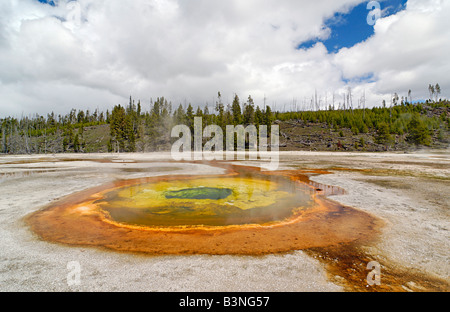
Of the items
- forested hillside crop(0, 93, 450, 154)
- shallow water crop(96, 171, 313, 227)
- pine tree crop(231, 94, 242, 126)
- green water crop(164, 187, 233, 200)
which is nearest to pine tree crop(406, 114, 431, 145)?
forested hillside crop(0, 93, 450, 154)

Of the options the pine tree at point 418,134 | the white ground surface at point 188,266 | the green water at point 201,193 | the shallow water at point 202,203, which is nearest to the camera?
the white ground surface at point 188,266

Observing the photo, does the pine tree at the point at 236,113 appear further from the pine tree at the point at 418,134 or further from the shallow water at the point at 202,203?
the shallow water at the point at 202,203

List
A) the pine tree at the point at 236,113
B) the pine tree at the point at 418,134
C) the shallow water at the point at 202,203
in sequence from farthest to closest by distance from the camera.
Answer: the pine tree at the point at 236,113
the pine tree at the point at 418,134
the shallow water at the point at 202,203

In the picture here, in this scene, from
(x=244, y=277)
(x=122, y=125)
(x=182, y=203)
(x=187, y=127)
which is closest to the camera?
(x=244, y=277)

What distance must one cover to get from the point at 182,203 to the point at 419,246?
26.1 ft

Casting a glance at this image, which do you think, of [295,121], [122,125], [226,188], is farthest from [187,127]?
[226,188]

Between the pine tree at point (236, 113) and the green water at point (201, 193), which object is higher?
the pine tree at point (236, 113)

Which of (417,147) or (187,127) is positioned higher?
(187,127)

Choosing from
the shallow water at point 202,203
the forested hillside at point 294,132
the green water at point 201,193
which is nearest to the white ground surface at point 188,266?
the shallow water at point 202,203

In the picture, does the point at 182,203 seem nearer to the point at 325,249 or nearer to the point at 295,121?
the point at 325,249

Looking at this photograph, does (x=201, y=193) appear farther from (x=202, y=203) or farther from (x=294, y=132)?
(x=294, y=132)

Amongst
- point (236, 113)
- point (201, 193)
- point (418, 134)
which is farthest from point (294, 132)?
point (201, 193)

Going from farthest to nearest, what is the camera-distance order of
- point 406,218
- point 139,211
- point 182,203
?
point 182,203
point 139,211
point 406,218
